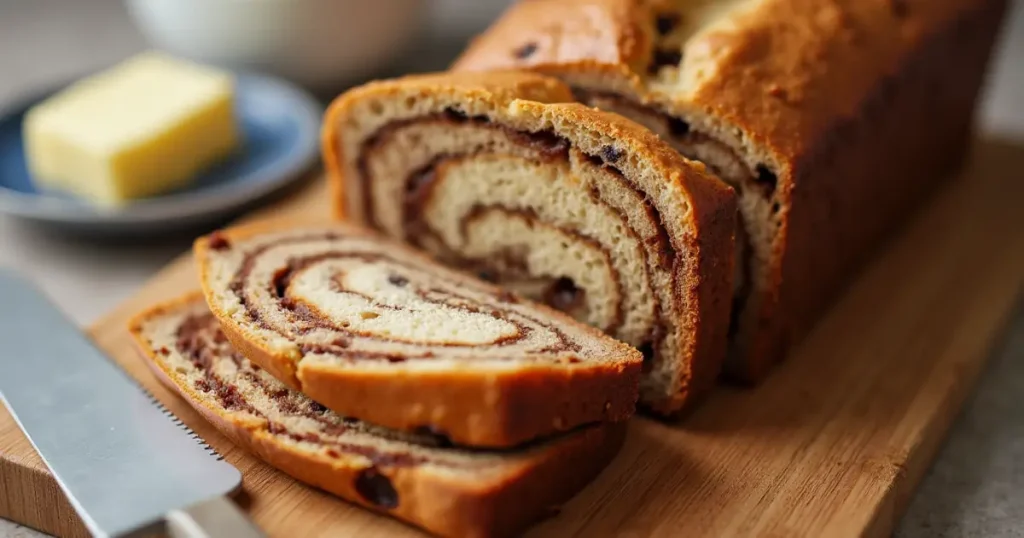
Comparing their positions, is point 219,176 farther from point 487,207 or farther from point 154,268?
point 487,207

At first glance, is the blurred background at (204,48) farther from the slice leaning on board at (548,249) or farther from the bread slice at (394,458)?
the bread slice at (394,458)

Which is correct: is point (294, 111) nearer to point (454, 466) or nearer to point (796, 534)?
point (454, 466)

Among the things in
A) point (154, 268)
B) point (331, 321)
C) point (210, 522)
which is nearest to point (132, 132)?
point (154, 268)

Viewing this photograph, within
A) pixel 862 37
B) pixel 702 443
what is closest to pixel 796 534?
pixel 702 443

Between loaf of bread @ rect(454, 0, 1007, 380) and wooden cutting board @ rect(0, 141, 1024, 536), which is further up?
loaf of bread @ rect(454, 0, 1007, 380)

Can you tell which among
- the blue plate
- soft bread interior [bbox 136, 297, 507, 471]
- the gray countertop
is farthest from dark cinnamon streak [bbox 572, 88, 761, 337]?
the blue plate

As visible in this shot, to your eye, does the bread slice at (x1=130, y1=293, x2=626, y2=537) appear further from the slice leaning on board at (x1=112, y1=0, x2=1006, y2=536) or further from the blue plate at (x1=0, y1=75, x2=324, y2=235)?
the blue plate at (x1=0, y1=75, x2=324, y2=235)

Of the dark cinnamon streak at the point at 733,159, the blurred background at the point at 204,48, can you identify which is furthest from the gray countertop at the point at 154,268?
the dark cinnamon streak at the point at 733,159
